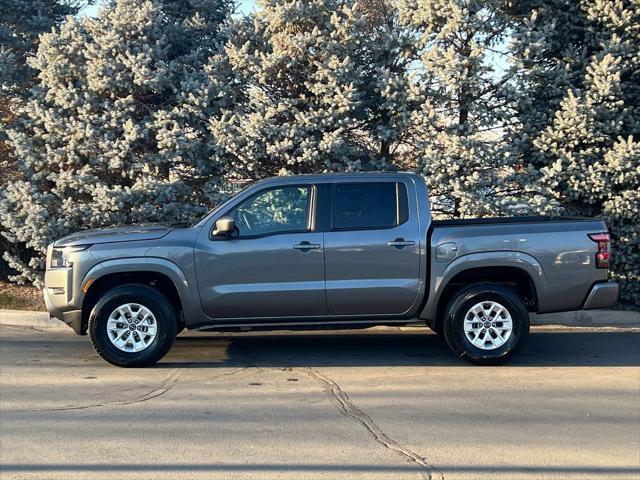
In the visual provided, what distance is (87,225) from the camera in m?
10.9

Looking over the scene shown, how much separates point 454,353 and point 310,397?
215 cm

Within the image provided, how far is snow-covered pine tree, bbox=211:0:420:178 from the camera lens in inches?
407

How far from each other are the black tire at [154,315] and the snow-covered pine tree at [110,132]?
10.5 feet

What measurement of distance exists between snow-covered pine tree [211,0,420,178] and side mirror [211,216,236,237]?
3072mm

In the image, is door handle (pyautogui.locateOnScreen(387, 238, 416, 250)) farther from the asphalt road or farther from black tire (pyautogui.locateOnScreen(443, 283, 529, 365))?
the asphalt road

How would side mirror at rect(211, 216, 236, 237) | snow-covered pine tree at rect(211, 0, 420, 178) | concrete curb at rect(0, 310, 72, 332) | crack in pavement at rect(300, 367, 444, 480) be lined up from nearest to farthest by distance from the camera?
crack in pavement at rect(300, 367, 444, 480) → side mirror at rect(211, 216, 236, 237) → concrete curb at rect(0, 310, 72, 332) → snow-covered pine tree at rect(211, 0, 420, 178)

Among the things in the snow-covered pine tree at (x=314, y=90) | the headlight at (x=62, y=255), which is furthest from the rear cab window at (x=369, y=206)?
the headlight at (x=62, y=255)

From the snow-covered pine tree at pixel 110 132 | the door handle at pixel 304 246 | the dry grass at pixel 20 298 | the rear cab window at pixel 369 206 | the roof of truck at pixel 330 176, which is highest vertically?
the snow-covered pine tree at pixel 110 132

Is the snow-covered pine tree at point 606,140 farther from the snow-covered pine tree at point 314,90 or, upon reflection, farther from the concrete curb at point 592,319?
the snow-covered pine tree at point 314,90

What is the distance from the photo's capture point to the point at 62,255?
755 cm

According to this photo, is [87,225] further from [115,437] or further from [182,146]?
[115,437]

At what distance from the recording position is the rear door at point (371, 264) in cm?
754

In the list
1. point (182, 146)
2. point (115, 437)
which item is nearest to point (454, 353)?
point (115, 437)

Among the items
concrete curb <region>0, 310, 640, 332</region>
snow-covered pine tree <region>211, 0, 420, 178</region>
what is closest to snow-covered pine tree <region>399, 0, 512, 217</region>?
snow-covered pine tree <region>211, 0, 420, 178</region>
